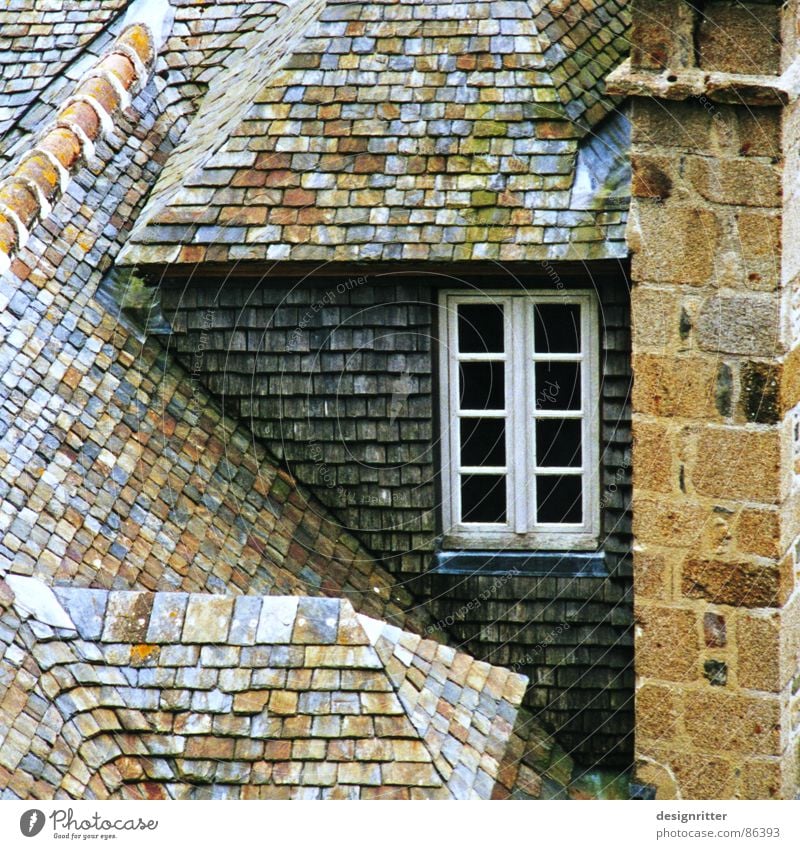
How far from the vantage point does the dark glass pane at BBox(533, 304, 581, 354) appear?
11875 mm

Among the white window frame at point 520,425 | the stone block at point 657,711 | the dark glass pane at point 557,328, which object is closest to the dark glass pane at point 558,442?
the white window frame at point 520,425

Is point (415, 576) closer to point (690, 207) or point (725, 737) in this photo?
point (725, 737)

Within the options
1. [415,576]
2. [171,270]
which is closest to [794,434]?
[415,576]

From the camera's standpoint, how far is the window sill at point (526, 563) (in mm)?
12141

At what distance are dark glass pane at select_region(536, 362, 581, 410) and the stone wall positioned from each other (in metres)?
0.23

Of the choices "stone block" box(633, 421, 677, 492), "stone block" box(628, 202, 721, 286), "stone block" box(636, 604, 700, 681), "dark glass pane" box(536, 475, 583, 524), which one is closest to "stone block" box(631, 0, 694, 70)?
"stone block" box(628, 202, 721, 286)

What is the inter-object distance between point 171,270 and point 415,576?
2.83 metres

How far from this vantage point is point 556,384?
11969mm

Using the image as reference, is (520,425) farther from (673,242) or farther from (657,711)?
(673,242)

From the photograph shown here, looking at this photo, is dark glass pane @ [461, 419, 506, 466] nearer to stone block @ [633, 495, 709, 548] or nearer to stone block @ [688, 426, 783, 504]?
stone block @ [633, 495, 709, 548]

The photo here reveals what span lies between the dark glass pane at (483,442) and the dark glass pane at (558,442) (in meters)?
0.27

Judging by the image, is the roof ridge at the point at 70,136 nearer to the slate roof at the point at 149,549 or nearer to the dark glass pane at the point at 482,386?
the slate roof at the point at 149,549

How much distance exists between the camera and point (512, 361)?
1187 centimetres

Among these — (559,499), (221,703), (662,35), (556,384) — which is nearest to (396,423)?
(556,384)
